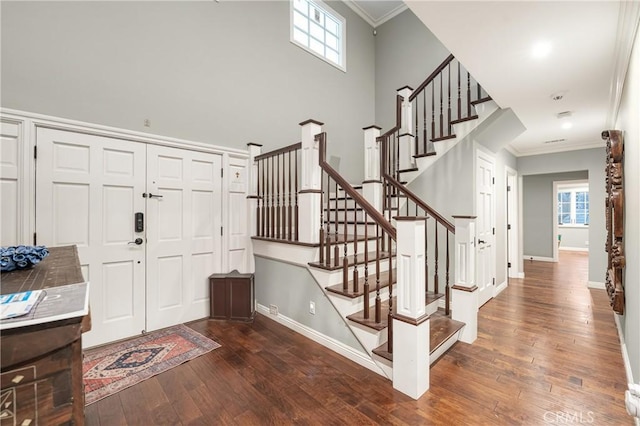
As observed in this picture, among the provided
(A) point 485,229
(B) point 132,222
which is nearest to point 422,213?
(A) point 485,229

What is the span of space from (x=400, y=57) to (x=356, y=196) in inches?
176

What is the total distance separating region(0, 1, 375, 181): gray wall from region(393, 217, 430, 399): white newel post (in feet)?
8.90

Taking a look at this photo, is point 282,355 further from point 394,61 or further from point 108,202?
point 394,61

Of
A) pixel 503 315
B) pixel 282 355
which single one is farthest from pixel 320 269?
pixel 503 315

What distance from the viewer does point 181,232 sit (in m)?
3.35

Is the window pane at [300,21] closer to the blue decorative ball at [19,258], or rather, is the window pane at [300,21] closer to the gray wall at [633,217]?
the gray wall at [633,217]

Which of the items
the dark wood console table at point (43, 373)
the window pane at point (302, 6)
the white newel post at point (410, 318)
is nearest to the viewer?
the dark wood console table at point (43, 373)

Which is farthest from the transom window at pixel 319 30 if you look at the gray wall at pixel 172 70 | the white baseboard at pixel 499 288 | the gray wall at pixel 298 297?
the white baseboard at pixel 499 288

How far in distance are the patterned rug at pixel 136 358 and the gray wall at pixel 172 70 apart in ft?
7.22

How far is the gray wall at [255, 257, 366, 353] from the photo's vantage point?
2660 millimetres

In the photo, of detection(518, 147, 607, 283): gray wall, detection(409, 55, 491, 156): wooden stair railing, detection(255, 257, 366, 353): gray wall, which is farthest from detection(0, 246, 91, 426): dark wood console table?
detection(518, 147, 607, 283): gray wall

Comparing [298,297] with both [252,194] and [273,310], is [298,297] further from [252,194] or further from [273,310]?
[252,194]

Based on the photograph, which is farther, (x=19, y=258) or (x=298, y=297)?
(x=298, y=297)

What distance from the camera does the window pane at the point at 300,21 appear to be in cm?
464
